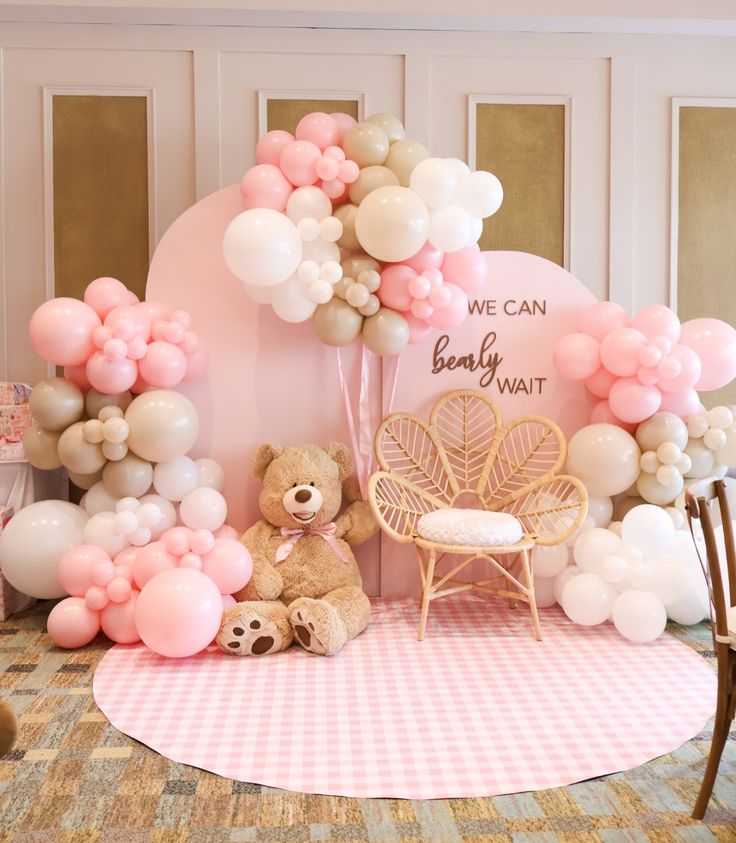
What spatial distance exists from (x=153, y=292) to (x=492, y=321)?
4.84 feet

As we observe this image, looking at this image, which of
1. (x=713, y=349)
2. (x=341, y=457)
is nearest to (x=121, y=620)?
(x=341, y=457)

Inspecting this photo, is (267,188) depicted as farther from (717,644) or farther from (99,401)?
(717,644)

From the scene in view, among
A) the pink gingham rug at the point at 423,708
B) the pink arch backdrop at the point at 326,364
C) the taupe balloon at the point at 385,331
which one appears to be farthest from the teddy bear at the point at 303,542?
the taupe balloon at the point at 385,331

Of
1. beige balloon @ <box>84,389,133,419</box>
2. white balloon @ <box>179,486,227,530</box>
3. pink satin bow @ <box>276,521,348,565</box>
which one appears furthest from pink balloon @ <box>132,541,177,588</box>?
beige balloon @ <box>84,389,133,419</box>

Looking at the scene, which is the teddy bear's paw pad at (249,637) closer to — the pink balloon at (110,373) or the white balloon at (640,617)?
the pink balloon at (110,373)

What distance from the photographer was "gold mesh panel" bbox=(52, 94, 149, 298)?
4027 millimetres

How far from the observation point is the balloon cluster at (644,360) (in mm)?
3473

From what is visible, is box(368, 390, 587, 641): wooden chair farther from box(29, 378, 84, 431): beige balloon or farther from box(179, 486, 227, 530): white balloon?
box(29, 378, 84, 431): beige balloon

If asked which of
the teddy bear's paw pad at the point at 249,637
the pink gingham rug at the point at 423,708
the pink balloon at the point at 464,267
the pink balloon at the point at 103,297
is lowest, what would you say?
the pink gingham rug at the point at 423,708

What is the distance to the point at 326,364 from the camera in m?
3.84

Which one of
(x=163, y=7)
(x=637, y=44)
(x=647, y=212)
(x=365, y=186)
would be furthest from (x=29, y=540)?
(x=637, y=44)

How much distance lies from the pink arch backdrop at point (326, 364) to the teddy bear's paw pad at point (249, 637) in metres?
0.74

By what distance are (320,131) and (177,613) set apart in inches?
73.9

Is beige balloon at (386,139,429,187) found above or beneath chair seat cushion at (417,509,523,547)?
above
